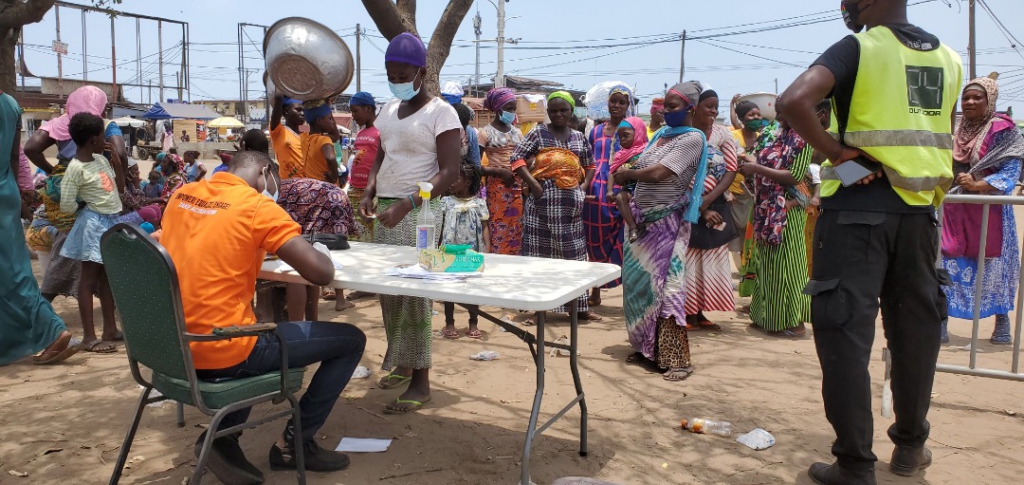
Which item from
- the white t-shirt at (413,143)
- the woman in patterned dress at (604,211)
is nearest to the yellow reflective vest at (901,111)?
the white t-shirt at (413,143)

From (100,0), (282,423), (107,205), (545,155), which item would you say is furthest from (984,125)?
(100,0)

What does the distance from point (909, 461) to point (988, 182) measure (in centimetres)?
308

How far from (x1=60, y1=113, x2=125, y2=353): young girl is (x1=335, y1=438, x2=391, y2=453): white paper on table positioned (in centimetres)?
272

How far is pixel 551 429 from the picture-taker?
12.6ft

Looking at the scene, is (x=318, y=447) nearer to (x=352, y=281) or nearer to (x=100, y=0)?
(x=352, y=281)

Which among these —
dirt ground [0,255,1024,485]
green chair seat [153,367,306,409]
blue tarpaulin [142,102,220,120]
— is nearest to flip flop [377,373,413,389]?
dirt ground [0,255,1024,485]

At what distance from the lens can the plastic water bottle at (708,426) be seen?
3801 mm

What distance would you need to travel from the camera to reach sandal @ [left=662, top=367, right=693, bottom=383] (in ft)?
15.4

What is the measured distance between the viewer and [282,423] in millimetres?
3898

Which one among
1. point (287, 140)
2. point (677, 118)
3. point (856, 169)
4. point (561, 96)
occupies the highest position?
point (561, 96)

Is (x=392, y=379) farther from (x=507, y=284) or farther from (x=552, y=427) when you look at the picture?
(x=507, y=284)

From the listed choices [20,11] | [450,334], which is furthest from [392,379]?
[20,11]

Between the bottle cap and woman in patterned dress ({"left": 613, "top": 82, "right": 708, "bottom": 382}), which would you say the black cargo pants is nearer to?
woman in patterned dress ({"left": 613, "top": 82, "right": 708, "bottom": 382})

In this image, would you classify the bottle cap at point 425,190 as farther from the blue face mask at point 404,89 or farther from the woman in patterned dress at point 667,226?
the woman in patterned dress at point 667,226
